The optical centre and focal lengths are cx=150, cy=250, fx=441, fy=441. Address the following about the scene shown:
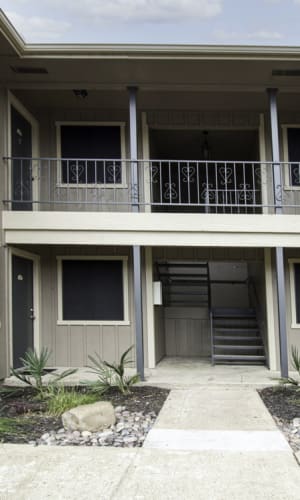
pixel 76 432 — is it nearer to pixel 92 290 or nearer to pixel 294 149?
pixel 92 290

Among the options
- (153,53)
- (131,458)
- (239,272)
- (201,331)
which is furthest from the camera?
(239,272)

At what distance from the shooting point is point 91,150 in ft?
29.0

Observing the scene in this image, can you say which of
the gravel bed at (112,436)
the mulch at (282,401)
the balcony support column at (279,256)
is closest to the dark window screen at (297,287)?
the balcony support column at (279,256)

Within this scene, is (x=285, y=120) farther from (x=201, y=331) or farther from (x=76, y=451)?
(x=76, y=451)

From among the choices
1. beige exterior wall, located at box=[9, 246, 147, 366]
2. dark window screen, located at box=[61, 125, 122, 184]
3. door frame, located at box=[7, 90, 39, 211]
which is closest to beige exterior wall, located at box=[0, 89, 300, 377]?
beige exterior wall, located at box=[9, 246, 147, 366]

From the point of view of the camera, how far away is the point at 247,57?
712cm

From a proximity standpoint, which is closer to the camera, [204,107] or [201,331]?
[204,107]

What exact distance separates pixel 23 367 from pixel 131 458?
448 cm

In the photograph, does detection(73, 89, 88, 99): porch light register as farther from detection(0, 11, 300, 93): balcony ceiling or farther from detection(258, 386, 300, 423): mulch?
detection(258, 386, 300, 423): mulch

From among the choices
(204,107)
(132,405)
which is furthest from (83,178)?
(132,405)

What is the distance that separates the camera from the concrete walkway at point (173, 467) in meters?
3.29

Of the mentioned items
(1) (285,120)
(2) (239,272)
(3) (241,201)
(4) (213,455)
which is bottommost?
(4) (213,455)

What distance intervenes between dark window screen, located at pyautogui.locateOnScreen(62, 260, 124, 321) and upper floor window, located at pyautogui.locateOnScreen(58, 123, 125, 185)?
1.67 meters

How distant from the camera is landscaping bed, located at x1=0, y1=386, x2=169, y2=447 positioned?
4.49 metres
